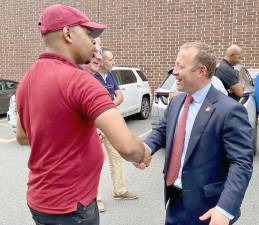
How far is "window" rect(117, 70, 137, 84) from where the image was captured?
1078 cm

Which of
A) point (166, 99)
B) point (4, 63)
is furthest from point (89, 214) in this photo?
point (4, 63)

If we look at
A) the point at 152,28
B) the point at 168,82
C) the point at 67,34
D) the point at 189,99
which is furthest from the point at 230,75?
the point at 152,28

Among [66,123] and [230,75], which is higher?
[66,123]

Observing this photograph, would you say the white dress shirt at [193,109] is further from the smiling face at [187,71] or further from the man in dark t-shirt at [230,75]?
the man in dark t-shirt at [230,75]

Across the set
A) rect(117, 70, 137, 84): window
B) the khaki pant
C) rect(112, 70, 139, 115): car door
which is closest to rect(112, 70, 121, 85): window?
rect(112, 70, 139, 115): car door

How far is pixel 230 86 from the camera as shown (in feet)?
19.6

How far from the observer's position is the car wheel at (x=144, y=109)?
11.6 m

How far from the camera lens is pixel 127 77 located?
11023 millimetres

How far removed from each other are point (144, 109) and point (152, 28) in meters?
3.28

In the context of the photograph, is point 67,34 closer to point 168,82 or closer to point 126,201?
point 126,201

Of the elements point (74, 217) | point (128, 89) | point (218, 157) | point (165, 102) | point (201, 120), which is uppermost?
point (201, 120)

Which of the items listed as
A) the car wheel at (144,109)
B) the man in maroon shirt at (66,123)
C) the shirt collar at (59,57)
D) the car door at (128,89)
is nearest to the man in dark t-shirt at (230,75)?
the man in maroon shirt at (66,123)

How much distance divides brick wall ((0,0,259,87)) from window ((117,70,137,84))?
265cm

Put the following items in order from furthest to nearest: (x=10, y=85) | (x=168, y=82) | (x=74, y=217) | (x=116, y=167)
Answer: (x=10, y=85)
(x=168, y=82)
(x=116, y=167)
(x=74, y=217)
